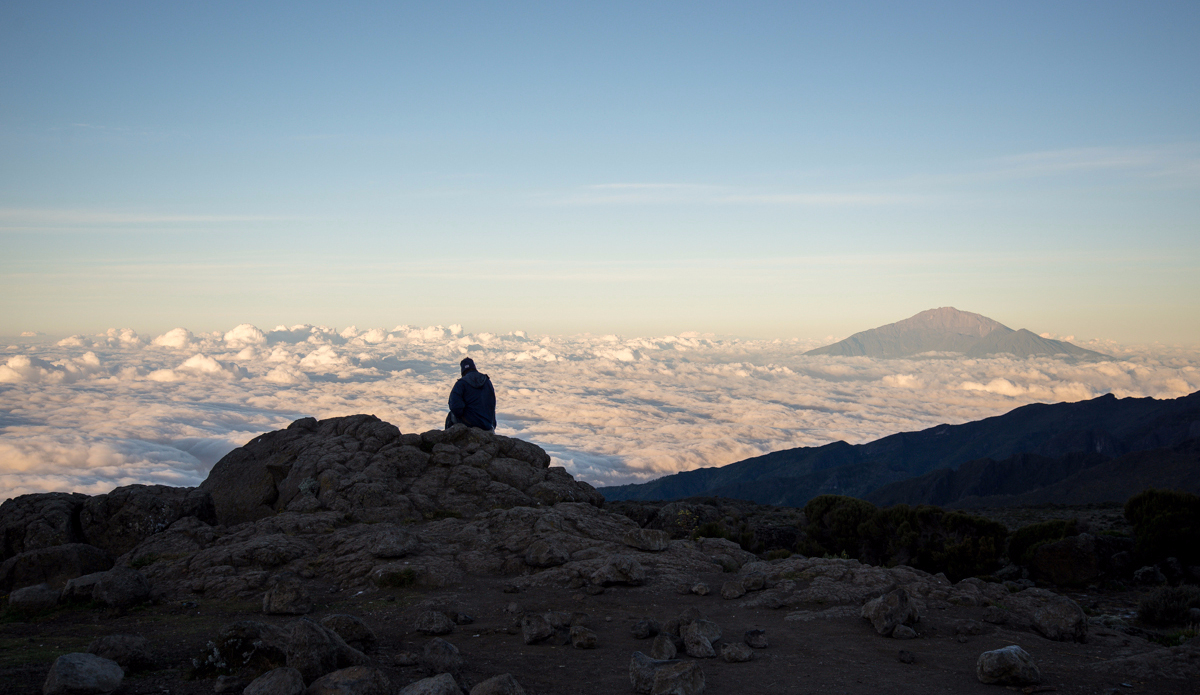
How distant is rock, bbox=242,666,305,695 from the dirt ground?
0.62 meters

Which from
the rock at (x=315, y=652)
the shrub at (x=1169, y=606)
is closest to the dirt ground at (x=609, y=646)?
the rock at (x=315, y=652)

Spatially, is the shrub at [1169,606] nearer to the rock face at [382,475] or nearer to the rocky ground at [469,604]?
the rocky ground at [469,604]

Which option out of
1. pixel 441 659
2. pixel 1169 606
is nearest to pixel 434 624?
pixel 441 659

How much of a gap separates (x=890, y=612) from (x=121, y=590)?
11.0 metres

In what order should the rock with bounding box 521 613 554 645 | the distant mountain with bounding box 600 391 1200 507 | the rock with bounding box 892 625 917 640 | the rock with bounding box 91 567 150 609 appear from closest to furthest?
the rock with bounding box 521 613 554 645, the rock with bounding box 892 625 917 640, the rock with bounding box 91 567 150 609, the distant mountain with bounding box 600 391 1200 507

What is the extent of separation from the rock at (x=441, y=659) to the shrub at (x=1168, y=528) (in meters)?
19.0

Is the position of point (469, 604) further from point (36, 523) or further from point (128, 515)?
point (36, 523)

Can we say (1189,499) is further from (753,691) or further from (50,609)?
(50,609)

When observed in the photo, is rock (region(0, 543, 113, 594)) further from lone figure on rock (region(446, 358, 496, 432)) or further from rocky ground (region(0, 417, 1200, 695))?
lone figure on rock (region(446, 358, 496, 432))

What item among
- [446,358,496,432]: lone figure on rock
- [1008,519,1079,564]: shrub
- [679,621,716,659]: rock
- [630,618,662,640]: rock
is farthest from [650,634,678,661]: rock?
[1008,519,1079,564]: shrub

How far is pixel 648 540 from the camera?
13.5 m

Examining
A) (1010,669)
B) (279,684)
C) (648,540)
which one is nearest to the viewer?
(279,684)

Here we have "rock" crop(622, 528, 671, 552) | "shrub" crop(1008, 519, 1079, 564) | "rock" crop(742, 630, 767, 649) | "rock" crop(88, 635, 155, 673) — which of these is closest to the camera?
"rock" crop(88, 635, 155, 673)

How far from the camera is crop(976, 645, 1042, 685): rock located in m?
7.25
